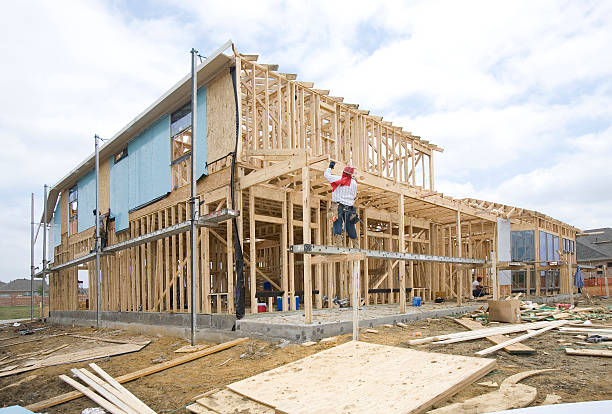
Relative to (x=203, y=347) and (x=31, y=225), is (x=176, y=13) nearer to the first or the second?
(x=203, y=347)

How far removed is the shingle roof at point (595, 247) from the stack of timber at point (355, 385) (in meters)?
36.1

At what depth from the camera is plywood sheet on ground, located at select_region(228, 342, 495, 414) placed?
526cm

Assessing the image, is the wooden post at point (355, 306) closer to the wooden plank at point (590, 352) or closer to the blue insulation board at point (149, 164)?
the wooden plank at point (590, 352)

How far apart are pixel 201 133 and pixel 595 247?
3966 centimetres

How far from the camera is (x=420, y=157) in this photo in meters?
18.9

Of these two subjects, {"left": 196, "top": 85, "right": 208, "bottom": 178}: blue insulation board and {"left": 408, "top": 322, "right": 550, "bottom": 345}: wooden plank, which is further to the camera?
{"left": 196, "top": 85, "right": 208, "bottom": 178}: blue insulation board

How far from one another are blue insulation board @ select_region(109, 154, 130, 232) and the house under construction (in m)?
0.05

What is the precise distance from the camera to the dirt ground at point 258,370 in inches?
230

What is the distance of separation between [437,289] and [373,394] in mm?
14881

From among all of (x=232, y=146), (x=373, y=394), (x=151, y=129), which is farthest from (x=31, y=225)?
(x=373, y=394)

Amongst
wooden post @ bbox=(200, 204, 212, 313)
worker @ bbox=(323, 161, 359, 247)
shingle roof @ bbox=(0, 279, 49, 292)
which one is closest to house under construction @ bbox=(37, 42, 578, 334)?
wooden post @ bbox=(200, 204, 212, 313)

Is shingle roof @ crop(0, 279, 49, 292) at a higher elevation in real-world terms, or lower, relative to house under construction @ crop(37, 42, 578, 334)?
lower

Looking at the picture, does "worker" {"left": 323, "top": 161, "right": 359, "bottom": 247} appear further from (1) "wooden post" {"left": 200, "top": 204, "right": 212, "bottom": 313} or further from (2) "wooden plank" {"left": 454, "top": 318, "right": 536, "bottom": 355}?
(1) "wooden post" {"left": 200, "top": 204, "right": 212, "bottom": 313}

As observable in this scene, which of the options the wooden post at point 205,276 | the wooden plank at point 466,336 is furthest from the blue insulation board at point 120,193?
the wooden plank at point 466,336
